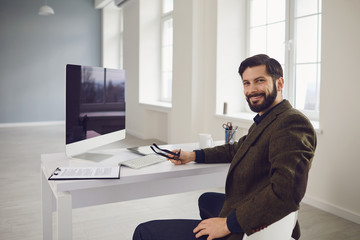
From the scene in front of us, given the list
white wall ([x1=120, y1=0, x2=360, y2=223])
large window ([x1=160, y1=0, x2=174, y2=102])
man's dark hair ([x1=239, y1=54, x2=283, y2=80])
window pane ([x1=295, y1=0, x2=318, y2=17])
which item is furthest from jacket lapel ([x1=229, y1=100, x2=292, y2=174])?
large window ([x1=160, y1=0, x2=174, y2=102])

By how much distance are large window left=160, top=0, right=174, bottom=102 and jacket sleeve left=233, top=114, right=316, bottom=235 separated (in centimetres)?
559

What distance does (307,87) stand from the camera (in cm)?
365

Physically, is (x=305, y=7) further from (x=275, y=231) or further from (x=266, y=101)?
(x=275, y=231)

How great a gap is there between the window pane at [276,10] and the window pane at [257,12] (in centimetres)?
10

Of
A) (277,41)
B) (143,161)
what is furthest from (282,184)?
(277,41)

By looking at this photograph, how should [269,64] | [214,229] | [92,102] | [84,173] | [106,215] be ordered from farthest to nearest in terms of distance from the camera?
[106,215] < [92,102] < [84,173] < [269,64] < [214,229]

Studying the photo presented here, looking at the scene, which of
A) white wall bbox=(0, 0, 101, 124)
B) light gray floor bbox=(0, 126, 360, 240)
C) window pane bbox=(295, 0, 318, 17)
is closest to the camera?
light gray floor bbox=(0, 126, 360, 240)

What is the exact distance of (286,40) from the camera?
150 inches

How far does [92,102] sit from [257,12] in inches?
121

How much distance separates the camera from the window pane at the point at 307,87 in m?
3.56

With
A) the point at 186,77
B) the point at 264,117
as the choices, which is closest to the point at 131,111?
the point at 186,77

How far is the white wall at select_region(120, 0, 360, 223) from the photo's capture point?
283 cm

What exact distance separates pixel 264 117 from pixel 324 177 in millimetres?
1986

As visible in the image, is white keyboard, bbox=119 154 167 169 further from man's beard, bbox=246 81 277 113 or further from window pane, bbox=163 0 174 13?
window pane, bbox=163 0 174 13
